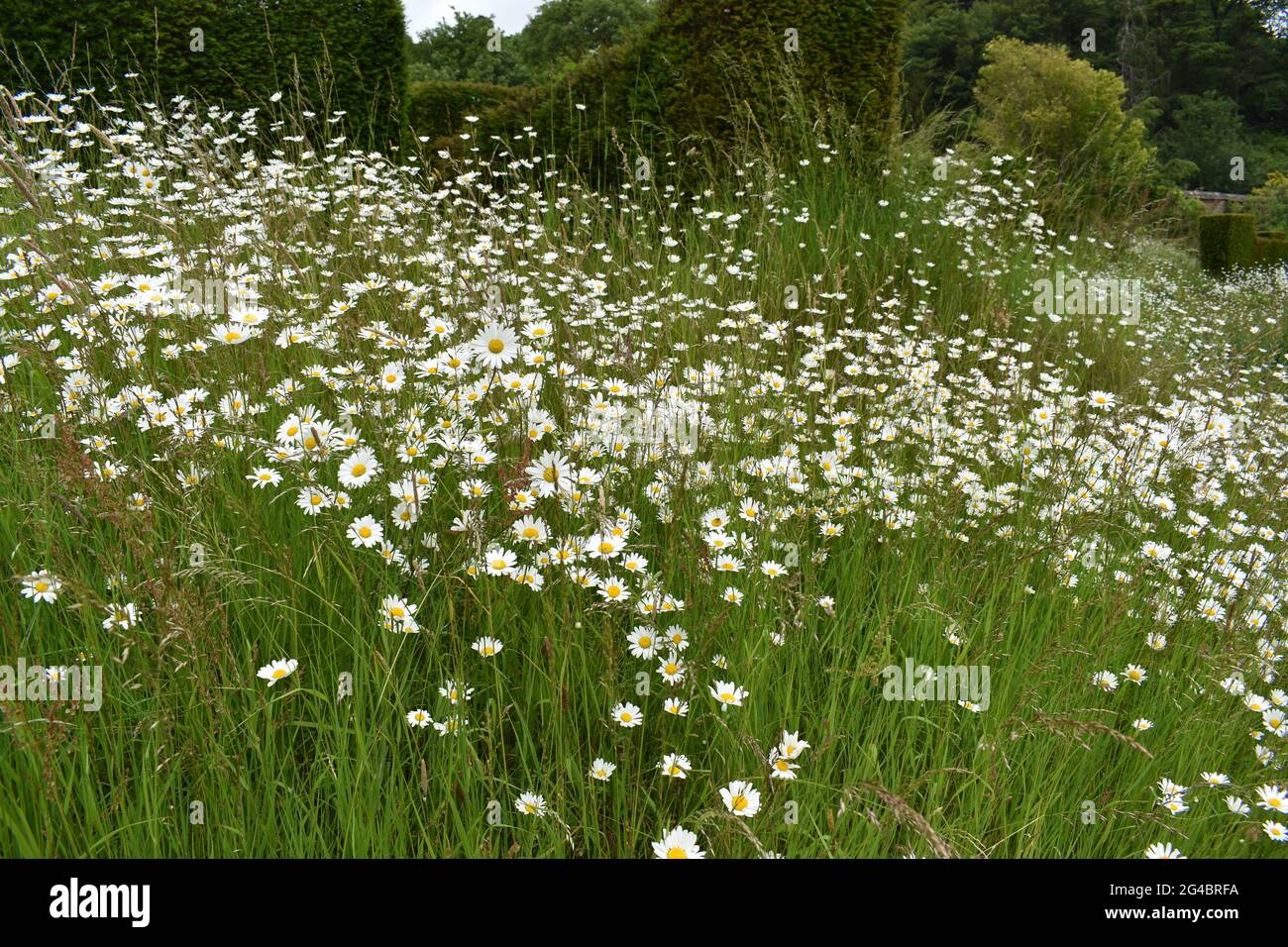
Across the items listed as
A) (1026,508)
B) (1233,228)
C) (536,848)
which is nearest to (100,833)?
(536,848)

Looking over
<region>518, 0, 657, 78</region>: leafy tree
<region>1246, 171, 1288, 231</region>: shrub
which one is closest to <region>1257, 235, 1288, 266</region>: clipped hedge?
<region>1246, 171, 1288, 231</region>: shrub

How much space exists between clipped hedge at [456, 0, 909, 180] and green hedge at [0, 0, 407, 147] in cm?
199

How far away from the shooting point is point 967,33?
39906 mm

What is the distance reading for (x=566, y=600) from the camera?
5.42 feet

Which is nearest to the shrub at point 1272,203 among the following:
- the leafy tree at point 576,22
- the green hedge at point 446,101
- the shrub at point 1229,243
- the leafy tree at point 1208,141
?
the leafy tree at point 1208,141

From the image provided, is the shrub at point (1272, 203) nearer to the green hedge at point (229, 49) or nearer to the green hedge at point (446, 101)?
the green hedge at point (446, 101)

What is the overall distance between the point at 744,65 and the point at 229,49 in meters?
4.80

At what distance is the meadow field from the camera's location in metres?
1.47

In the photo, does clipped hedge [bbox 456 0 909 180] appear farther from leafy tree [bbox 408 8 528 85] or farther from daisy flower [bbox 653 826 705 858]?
leafy tree [bbox 408 8 528 85]

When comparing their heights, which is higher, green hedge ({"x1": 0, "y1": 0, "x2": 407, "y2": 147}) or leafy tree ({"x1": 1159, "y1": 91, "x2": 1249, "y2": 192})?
leafy tree ({"x1": 1159, "y1": 91, "x2": 1249, "y2": 192})

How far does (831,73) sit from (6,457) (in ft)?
23.8

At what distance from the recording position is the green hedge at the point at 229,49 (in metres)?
6.91

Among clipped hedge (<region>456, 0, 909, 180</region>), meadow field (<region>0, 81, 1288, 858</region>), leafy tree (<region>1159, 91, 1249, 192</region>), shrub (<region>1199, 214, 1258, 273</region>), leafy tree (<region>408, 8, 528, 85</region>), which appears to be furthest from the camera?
leafy tree (<region>1159, 91, 1249, 192</region>)

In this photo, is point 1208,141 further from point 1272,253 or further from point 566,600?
point 566,600
